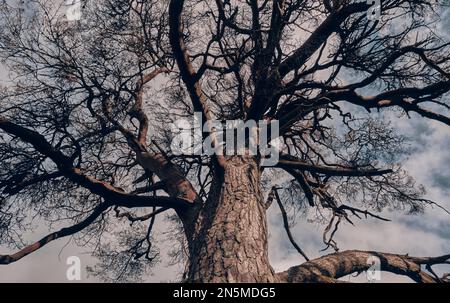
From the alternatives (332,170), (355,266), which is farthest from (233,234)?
(332,170)

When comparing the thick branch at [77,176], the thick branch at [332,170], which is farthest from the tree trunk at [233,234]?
the thick branch at [332,170]

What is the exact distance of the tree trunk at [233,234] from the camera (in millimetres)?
3232

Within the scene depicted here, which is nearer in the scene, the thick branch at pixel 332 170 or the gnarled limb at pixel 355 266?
the gnarled limb at pixel 355 266

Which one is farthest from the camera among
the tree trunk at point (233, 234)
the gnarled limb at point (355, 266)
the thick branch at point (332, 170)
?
the thick branch at point (332, 170)

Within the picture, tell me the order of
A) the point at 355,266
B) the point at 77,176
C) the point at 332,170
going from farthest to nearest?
the point at 332,170 → the point at 355,266 → the point at 77,176

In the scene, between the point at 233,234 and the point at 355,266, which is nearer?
the point at 233,234

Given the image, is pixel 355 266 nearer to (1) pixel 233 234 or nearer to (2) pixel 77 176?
(1) pixel 233 234

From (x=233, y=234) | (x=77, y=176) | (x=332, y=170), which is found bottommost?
(x=233, y=234)

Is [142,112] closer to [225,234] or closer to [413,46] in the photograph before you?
[225,234]

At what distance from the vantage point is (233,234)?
3.63 m

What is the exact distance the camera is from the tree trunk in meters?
3.23

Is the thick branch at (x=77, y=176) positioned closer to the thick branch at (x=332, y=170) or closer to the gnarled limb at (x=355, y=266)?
the gnarled limb at (x=355, y=266)
